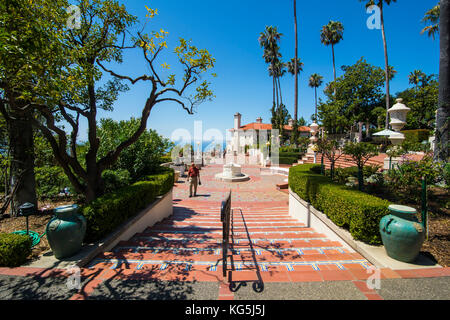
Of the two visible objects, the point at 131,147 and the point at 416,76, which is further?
the point at 416,76

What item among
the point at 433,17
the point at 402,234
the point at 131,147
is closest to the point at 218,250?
the point at 402,234

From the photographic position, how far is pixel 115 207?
410 cm

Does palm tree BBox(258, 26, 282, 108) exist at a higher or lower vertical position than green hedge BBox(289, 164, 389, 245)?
higher

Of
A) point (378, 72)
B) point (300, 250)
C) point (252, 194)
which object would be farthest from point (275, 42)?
point (300, 250)

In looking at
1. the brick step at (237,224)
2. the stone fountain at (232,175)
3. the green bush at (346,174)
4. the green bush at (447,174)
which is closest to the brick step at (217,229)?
the brick step at (237,224)

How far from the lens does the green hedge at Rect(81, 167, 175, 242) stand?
3608mm

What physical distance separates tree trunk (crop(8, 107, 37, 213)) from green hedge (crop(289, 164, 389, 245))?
7.94 m

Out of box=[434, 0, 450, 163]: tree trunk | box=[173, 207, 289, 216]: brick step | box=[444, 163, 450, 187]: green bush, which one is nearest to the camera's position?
box=[444, 163, 450, 187]: green bush

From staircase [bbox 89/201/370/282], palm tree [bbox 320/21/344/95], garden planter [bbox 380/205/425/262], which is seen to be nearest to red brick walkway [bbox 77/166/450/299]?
staircase [bbox 89/201/370/282]

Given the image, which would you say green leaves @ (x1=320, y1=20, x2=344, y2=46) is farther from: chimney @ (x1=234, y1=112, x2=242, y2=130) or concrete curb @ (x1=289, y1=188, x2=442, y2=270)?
concrete curb @ (x1=289, y1=188, x2=442, y2=270)

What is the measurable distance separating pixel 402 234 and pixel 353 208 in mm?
811

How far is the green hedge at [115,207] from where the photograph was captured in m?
3.61

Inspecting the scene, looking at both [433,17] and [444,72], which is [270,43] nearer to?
[433,17]

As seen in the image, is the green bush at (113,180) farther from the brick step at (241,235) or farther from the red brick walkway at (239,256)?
the brick step at (241,235)
